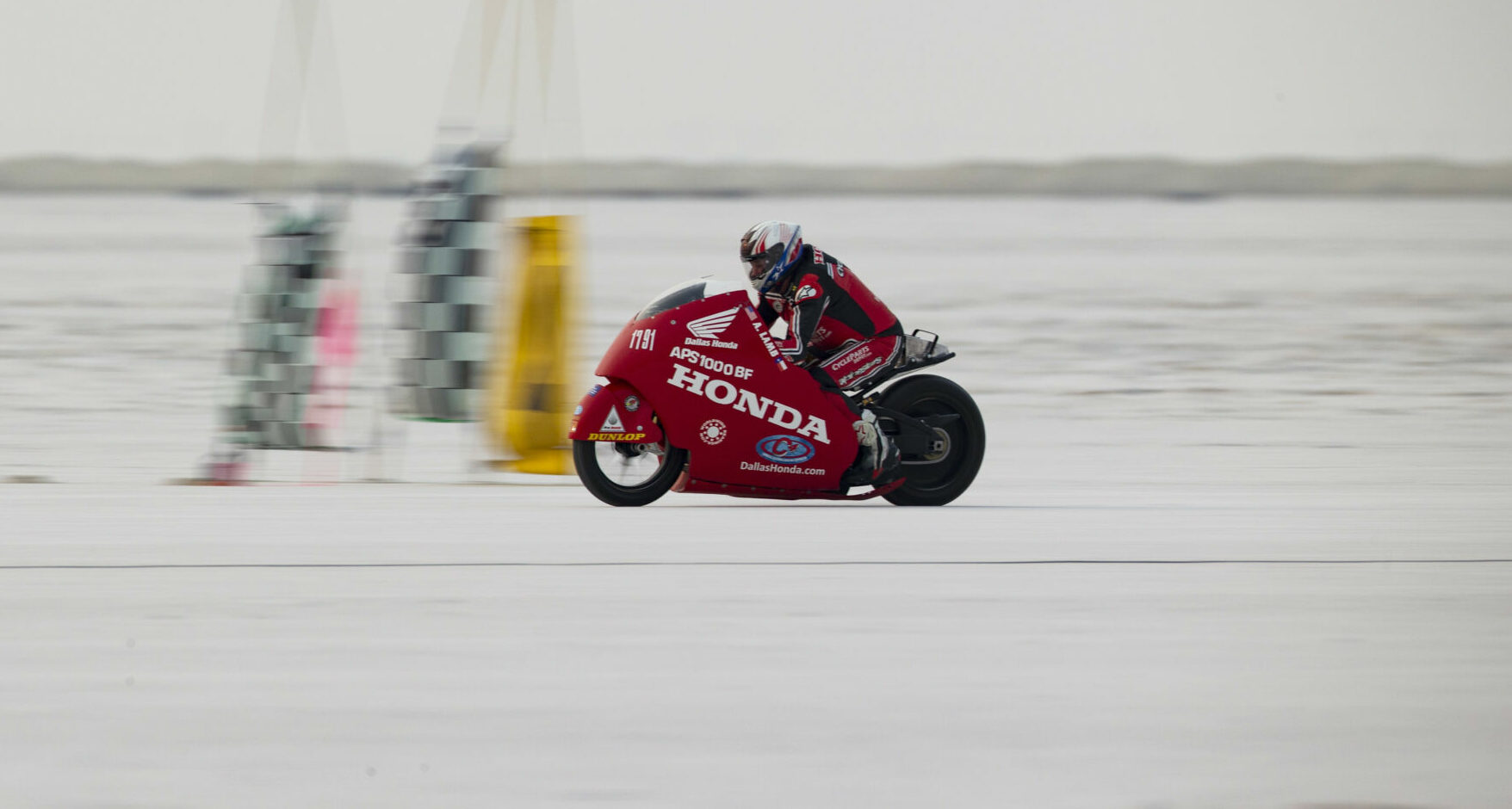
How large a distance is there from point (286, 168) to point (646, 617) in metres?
6.10

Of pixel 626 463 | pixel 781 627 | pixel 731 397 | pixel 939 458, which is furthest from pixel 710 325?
pixel 781 627

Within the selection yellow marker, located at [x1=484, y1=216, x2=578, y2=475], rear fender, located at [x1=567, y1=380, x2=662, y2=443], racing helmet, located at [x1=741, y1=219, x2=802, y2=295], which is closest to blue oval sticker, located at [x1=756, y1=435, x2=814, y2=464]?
rear fender, located at [x1=567, y1=380, x2=662, y2=443]

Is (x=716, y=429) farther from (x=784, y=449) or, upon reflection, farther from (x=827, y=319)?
(x=827, y=319)

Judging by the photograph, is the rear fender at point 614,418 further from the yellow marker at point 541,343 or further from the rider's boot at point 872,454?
the yellow marker at point 541,343

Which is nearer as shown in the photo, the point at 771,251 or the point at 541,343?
the point at 771,251

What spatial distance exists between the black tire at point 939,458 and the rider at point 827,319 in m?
0.21

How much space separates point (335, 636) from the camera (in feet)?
20.1

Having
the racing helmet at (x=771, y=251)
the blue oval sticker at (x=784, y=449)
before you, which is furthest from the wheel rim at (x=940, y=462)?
the racing helmet at (x=771, y=251)

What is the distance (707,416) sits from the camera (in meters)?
9.08

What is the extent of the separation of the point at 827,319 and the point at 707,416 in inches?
37.2

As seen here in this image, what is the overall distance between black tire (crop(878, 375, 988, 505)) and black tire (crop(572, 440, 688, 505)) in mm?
1247

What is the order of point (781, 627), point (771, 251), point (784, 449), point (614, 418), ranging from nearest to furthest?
point (781, 627), point (614, 418), point (784, 449), point (771, 251)

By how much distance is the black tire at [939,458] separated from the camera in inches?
376

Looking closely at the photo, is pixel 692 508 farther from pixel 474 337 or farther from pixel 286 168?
pixel 286 168
